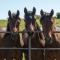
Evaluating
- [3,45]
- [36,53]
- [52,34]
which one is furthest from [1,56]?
[52,34]

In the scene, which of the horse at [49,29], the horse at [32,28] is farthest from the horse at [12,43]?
the horse at [49,29]

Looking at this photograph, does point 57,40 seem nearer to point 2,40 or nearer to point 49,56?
point 49,56

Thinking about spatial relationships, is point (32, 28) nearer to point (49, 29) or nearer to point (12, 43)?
point (49, 29)

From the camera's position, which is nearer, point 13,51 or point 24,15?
point 13,51

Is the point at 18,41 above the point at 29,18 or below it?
below

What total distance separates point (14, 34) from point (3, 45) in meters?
0.71

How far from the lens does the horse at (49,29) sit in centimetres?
781

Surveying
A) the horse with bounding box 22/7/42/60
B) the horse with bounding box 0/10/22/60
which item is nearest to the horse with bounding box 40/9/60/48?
the horse with bounding box 22/7/42/60

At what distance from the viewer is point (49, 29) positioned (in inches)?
309

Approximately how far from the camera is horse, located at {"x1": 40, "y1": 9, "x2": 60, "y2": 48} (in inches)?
307

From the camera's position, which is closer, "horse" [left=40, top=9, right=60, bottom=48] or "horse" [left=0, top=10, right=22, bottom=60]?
"horse" [left=40, top=9, right=60, bottom=48]

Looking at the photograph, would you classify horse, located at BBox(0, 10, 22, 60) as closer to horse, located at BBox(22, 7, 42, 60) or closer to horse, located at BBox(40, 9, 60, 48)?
horse, located at BBox(22, 7, 42, 60)

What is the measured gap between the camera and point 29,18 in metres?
8.22

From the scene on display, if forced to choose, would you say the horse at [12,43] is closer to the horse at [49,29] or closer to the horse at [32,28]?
the horse at [32,28]
